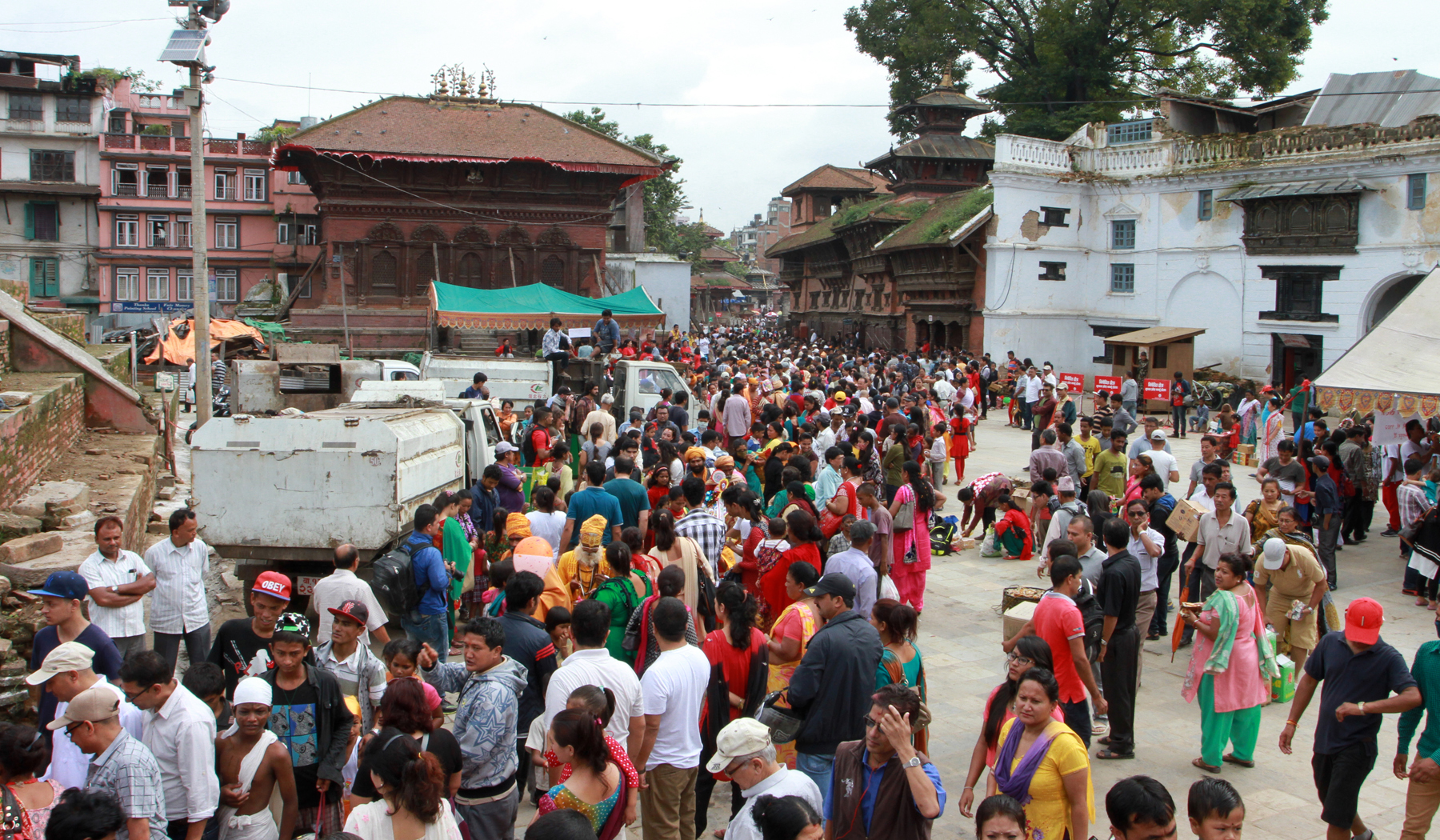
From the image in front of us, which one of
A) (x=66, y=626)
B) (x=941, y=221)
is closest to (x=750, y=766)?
(x=66, y=626)

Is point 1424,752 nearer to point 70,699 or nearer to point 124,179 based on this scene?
point 70,699

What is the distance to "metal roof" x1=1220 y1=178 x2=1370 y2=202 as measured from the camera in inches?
1005

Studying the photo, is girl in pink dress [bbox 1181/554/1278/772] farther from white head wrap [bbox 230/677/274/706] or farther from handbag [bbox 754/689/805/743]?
white head wrap [bbox 230/677/274/706]

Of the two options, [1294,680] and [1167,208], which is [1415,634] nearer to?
[1294,680]

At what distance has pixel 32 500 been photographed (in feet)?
32.0

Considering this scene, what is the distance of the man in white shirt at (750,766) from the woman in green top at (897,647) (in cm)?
120

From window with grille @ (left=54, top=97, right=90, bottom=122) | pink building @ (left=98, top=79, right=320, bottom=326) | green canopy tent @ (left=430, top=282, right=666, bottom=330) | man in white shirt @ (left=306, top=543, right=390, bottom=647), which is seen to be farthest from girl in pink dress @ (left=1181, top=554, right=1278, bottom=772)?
window with grille @ (left=54, top=97, right=90, bottom=122)

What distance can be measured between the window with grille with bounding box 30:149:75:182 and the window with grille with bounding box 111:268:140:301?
452 centimetres

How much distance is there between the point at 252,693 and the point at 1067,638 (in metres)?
4.23

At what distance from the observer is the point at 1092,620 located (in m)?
6.52

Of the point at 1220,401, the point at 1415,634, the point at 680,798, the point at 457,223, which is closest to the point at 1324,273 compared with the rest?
the point at 1220,401

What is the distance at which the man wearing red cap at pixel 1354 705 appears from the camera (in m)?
5.24

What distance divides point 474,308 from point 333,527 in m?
16.5

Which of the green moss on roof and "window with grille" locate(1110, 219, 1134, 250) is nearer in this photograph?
"window with grille" locate(1110, 219, 1134, 250)
